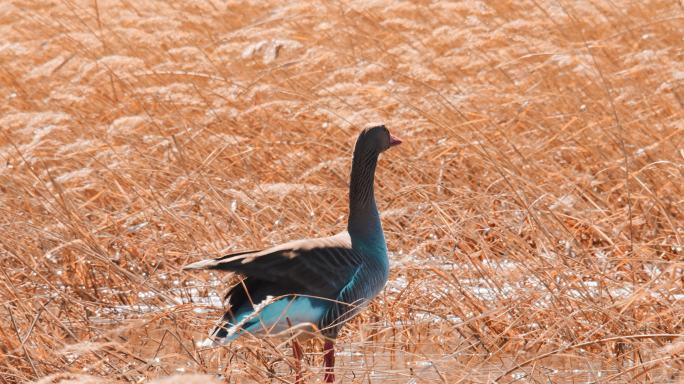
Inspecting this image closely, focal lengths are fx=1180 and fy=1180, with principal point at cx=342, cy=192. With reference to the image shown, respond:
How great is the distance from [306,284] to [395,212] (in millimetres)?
1015

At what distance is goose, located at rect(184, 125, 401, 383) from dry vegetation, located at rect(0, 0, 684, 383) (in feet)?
0.41

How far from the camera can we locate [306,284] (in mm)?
4043

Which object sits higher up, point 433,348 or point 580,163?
point 433,348

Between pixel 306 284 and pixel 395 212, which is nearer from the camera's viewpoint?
pixel 306 284

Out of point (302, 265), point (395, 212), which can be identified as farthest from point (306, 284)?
point (395, 212)

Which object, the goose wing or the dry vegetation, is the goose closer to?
the goose wing

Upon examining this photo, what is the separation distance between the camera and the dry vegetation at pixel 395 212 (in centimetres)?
399

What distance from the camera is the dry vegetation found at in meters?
3.99

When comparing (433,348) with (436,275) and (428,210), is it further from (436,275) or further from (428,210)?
(428,210)

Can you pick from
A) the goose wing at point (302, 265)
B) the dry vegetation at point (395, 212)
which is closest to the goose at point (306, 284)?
the goose wing at point (302, 265)

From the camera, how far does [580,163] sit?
20.7 ft

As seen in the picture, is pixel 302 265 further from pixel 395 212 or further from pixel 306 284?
pixel 395 212

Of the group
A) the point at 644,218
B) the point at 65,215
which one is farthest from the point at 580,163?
the point at 65,215

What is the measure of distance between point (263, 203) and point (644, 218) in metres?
1.75
